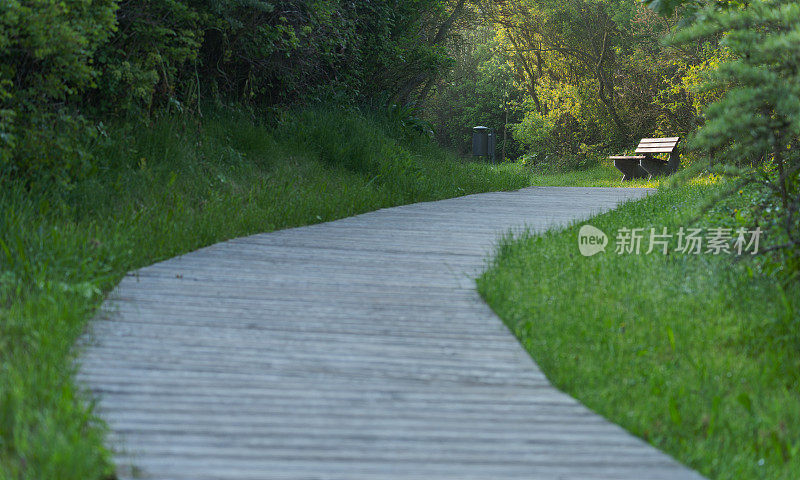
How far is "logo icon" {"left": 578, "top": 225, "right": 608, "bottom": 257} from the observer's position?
19.6 feet

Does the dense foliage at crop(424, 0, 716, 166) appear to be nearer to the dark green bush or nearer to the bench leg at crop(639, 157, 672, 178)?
the bench leg at crop(639, 157, 672, 178)

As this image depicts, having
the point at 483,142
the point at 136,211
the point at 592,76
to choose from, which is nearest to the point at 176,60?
the point at 136,211

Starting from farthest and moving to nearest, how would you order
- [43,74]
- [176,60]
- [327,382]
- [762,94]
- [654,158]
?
[654,158]
[176,60]
[43,74]
[762,94]
[327,382]

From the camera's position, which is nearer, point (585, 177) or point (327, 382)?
point (327, 382)

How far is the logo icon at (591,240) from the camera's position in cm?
596

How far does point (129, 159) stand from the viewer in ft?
21.8

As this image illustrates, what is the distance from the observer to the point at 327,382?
3.17 m

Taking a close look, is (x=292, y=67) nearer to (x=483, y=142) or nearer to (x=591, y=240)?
(x=591, y=240)

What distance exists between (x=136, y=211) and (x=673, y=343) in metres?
3.95

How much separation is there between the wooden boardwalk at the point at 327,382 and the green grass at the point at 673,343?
7.3 inches

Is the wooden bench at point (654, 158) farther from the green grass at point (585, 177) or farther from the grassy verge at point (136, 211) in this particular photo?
the grassy verge at point (136, 211)

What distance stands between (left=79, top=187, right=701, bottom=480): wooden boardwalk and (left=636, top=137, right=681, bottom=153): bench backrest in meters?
14.8

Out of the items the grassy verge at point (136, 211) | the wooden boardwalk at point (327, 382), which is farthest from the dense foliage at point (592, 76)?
the wooden boardwalk at point (327, 382)

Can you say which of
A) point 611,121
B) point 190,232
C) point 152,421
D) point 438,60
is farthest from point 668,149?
point 152,421
